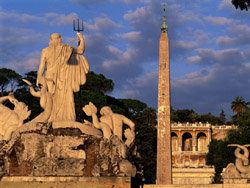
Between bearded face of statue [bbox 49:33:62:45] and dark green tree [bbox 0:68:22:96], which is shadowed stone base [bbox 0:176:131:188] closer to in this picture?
bearded face of statue [bbox 49:33:62:45]

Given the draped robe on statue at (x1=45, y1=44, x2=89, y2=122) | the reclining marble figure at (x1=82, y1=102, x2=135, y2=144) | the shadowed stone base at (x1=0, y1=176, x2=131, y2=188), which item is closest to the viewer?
the shadowed stone base at (x1=0, y1=176, x2=131, y2=188)

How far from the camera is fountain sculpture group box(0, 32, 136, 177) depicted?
1614cm

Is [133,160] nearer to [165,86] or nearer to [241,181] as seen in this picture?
[241,181]

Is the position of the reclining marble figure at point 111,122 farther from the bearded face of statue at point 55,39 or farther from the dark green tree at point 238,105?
the dark green tree at point 238,105

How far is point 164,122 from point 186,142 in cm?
5905

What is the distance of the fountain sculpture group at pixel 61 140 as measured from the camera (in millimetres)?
16141

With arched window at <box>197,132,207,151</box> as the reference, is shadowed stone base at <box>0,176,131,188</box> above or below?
below

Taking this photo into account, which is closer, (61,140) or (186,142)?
(61,140)

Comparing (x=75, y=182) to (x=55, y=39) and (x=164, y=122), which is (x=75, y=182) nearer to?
(x=55, y=39)

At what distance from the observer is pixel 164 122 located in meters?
38.5

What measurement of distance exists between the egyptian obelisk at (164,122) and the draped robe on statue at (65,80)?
796 inches

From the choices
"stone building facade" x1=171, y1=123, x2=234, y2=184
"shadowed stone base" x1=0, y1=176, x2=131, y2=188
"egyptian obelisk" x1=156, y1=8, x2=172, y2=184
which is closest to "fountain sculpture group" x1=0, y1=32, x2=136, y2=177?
"shadowed stone base" x1=0, y1=176, x2=131, y2=188

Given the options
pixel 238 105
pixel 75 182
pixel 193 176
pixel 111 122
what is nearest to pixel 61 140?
pixel 75 182

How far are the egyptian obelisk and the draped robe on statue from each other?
20228mm
